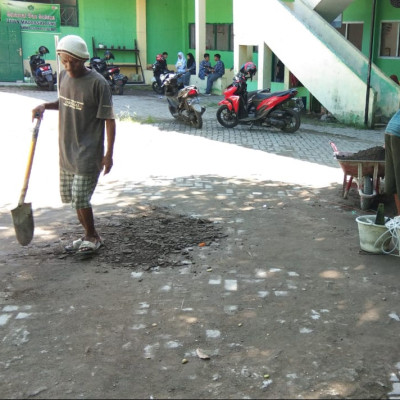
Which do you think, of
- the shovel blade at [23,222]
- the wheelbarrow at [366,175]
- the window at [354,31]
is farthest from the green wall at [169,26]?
the shovel blade at [23,222]

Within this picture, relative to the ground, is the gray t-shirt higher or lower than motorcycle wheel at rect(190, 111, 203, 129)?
higher

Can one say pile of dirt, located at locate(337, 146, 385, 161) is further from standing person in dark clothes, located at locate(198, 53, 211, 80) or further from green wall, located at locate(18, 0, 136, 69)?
green wall, located at locate(18, 0, 136, 69)

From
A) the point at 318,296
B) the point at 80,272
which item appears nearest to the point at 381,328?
the point at 318,296

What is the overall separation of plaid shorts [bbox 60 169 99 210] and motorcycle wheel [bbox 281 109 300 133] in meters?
7.74

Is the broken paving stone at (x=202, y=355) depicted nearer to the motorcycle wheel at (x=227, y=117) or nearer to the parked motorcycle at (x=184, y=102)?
the parked motorcycle at (x=184, y=102)

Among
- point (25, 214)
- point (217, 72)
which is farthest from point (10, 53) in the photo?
point (25, 214)

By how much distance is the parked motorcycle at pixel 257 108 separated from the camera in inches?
454

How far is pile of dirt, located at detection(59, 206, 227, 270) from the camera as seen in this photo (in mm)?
4738

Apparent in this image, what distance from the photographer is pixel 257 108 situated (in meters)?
11.9

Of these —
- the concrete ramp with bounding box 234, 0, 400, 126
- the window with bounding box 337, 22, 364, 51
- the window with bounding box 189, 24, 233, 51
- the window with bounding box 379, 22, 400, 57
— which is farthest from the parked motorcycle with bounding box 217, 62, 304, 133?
the window with bounding box 189, 24, 233, 51

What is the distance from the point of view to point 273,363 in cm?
318

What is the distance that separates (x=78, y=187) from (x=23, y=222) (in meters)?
→ 0.53

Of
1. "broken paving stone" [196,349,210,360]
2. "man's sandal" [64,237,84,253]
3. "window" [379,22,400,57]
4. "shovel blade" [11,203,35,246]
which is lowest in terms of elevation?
"broken paving stone" [196,349,210,360]

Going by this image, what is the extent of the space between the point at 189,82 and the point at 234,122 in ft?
29.0
